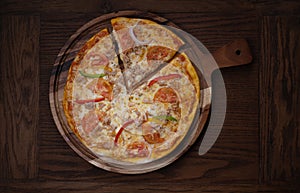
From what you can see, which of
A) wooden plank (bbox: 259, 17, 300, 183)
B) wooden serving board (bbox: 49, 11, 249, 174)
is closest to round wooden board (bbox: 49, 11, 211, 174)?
wooden serving board (bbox: 49, 11, 249, 174)

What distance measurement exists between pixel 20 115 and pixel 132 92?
1.45 feet

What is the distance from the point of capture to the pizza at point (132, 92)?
2.14 metres

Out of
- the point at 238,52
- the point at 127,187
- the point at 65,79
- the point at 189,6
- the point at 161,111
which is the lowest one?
the point at 127,187

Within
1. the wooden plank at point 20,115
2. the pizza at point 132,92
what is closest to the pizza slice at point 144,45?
the pizza at point 132,92

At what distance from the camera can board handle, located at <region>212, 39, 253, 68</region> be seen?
2.15 meters

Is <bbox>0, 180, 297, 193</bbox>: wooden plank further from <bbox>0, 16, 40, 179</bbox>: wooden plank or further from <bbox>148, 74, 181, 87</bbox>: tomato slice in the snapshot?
<bbox>148, 74, 181, 87</bbox>: tomato slice

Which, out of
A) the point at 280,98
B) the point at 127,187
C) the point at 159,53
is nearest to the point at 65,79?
the point at 159,53

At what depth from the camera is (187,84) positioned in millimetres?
2148

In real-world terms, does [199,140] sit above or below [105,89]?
below

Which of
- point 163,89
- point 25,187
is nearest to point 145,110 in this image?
point 163,89

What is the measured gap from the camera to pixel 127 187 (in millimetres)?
2182

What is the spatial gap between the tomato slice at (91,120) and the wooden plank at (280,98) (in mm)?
618

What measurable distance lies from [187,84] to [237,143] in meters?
0.30

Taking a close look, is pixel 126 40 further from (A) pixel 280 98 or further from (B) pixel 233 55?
(A) pixel 280 98
